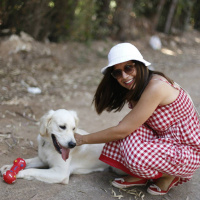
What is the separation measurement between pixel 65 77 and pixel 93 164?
4.02m

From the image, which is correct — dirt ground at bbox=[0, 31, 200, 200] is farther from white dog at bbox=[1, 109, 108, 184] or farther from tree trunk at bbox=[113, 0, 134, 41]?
tree trunk at bbox=[113, 0, 134, 41]

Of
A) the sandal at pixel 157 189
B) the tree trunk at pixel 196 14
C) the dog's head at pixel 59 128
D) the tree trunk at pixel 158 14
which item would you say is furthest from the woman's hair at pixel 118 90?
the tree trunk at pixel 196 14

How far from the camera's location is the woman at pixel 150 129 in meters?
2.55

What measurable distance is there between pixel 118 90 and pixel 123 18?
24.1 feet

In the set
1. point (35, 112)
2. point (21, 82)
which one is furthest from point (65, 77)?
point (35, 112)

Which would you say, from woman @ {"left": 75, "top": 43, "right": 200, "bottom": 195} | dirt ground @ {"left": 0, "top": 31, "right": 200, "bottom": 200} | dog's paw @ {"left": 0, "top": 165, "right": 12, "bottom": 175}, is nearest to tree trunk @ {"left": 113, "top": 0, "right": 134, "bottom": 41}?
dirt ground @ {"left": 0, "top": 31, "right": 200, "bottom": 200}

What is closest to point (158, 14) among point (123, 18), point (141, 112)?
point (123, 18)

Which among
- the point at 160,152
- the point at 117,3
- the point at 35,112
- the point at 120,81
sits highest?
the point at 117,3

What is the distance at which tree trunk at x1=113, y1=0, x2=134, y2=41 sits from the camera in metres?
9.52

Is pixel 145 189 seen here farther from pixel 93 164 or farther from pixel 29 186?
pixel 29 186

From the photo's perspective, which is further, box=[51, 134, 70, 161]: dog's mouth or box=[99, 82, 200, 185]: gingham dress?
box=[51, 134, 70, 161]: dog's mouth

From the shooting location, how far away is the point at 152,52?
1005 centimetres

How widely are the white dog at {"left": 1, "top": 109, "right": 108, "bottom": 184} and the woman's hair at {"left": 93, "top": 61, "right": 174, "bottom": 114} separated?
1.18ft

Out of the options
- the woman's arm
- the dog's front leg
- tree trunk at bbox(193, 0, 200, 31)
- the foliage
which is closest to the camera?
the woman's arm
